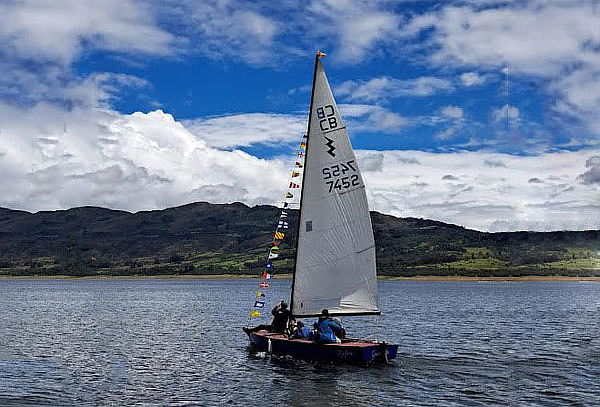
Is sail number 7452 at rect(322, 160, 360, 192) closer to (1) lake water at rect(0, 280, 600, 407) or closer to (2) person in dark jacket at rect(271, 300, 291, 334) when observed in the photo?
(2) person in dark jacket at rect(271, 300, 291, 334)

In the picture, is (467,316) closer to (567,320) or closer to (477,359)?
(567,320)

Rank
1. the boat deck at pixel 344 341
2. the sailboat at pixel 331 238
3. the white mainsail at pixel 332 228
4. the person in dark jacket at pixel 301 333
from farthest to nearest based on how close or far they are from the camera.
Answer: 1. the person in dark jacket at pixel 301 333
2. the white mainsail at pixel 332 228
3. the sailboat at pixel 331 238
4. the boat deck at pixel 344 341

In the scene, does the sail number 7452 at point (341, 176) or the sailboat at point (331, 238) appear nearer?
the sailboat at point (331, 238)

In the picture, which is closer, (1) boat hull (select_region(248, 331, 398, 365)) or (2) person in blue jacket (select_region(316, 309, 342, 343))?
(1) boat hull (select_region(248, 331, 398, 365))

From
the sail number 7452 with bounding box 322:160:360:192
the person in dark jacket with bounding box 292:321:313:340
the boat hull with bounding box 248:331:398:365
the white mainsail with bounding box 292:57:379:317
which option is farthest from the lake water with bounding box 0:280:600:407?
the sail number 7452 with bounding box 322:160:360:192

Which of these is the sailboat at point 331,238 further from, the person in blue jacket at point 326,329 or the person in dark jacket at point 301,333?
the person in dark jacket at point 301,333

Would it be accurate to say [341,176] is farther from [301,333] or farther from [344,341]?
[301,333]

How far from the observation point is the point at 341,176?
46469 mm

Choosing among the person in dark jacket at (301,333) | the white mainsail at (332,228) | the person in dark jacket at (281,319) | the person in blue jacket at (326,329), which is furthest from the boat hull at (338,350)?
the person in dark jacket at (281,319)

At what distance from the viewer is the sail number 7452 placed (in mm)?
46375

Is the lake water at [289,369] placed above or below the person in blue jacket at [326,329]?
below

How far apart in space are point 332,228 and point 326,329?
24.0 ft

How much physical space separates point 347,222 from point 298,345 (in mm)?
9796

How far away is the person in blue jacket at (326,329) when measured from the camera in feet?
153
